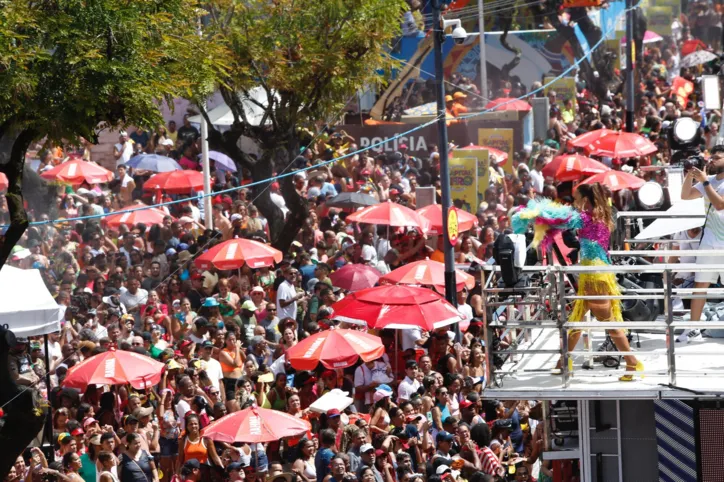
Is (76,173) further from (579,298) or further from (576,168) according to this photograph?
(579,298)

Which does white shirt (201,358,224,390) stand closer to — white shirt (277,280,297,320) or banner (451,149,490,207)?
white shirt (277,280,297,320)

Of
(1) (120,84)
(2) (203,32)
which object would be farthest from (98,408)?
(2) (203,32)

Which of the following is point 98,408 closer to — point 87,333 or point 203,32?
point 87,333

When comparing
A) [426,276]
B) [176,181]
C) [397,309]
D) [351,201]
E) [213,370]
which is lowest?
[213,370]

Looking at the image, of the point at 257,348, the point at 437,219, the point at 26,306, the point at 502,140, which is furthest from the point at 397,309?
the point at 502,140

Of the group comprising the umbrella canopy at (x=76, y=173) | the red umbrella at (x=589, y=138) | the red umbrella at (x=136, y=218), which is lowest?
the red umbrella at (x=136, y=218)

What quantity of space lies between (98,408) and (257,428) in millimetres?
2800

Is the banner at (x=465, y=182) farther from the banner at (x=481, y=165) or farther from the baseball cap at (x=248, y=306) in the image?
the baseball cap at (x=248, y=306)

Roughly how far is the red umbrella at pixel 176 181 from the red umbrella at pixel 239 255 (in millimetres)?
6043

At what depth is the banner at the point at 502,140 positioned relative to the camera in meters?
28.2

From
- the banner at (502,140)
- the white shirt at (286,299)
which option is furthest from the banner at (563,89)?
the white shirt at (286,299)

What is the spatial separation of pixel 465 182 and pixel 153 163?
6744 millimetres

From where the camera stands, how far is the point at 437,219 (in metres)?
21.0

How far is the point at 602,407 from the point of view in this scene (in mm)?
10359
